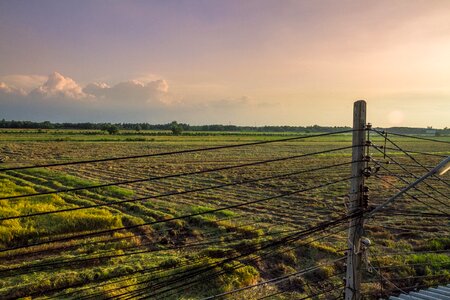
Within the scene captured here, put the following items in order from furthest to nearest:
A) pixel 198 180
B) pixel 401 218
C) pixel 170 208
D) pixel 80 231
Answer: pixel 198 180
pixel 170 208
pixel 401 218
pixel 80 231

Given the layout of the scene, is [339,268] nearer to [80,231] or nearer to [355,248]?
[355,248]

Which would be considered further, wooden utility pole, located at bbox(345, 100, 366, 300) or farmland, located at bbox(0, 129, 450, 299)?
farmland, located at bbox(0, 129, 450, 299)

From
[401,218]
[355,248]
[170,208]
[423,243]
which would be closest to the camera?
[355,248]

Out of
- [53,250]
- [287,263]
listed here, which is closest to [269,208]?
[287,263]

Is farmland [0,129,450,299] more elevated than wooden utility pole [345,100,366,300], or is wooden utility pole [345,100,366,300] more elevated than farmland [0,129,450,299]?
wooden utility pole [345,100,366,300]

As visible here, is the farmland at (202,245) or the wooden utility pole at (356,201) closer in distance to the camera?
the wooden utility pole at (356,201)

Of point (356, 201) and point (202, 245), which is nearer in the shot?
point (356, 201)

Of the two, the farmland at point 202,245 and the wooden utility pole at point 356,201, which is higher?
the wooden utility pole at point 356,201

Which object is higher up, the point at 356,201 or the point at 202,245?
the point at 356,201
